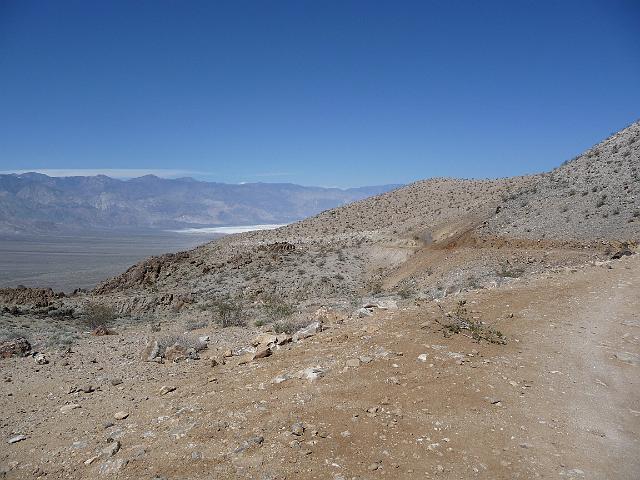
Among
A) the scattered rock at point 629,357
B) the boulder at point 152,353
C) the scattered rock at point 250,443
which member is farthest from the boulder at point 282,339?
the scattered rock at point 629,357

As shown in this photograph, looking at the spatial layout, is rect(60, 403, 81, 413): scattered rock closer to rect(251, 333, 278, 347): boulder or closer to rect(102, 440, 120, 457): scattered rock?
rect(102, 440, 120, 457): scattered rock

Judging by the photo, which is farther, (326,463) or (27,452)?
(27,452)

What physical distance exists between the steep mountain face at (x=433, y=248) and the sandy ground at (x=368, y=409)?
18.9ft

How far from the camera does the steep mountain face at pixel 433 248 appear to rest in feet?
56.4

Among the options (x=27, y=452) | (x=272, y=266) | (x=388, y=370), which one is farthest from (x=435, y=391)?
(x=272, y=266)

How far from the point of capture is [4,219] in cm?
17738

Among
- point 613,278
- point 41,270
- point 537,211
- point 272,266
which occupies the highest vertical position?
point 537,211

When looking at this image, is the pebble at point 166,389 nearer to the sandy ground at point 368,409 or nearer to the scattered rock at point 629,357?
the sandy ground at point 368,409

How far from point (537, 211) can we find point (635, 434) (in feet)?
59.7

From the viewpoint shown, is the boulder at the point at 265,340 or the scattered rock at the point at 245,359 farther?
Result: the boulder at the point at 265,340

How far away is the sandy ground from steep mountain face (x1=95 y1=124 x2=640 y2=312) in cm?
575

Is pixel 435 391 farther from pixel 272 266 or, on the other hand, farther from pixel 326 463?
pixel 272 266

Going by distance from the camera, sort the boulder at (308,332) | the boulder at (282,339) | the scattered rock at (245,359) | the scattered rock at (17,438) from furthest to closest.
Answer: the boulder at (308,332)
the boulder at (282,339)
the scattered rock at (245,359)
the scattered rock at (17,438)

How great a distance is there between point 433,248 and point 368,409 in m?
19.4
